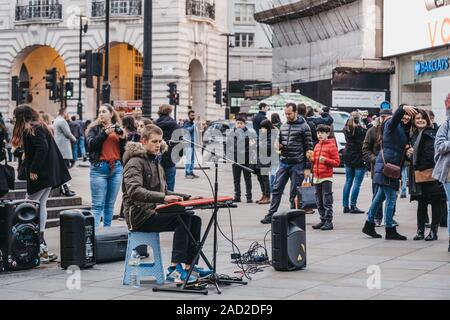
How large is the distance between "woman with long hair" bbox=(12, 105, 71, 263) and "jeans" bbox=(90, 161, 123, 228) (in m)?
1.44

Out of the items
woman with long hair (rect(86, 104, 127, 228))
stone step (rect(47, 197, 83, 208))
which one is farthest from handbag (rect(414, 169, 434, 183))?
stone step (rect(47, 197, 83, 208))

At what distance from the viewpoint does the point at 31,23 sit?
5856 centimetres

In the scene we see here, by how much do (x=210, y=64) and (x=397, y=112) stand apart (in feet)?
152

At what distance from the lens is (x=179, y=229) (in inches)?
380

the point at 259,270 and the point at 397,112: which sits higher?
the point at 397,112

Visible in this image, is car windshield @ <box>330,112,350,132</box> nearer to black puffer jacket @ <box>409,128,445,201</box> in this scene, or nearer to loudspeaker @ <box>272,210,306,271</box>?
black puffer jacket @ <box>409,128,445,201</box>

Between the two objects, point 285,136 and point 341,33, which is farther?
point 341,33

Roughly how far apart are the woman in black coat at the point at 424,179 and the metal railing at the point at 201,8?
43.7 m

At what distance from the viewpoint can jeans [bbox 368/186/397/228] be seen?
44.4ft

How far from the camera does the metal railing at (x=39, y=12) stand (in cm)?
5784

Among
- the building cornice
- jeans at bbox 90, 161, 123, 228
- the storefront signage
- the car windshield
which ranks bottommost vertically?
jeans at bbox 90, 161, 123, 228
